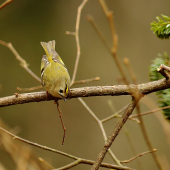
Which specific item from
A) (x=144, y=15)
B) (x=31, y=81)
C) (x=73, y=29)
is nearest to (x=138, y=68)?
(x=144, y=15)

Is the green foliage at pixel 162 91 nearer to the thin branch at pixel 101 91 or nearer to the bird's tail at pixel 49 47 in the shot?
the thin branch at pixel 101 91

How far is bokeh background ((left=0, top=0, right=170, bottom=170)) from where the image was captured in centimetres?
314

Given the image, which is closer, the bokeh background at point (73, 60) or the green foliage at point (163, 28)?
the green foliage at point (163, 28)

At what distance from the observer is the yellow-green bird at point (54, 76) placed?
1.46m

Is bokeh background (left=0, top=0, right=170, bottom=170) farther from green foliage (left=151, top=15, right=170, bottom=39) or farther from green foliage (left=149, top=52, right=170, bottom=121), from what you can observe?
green foliage (left=151, top=15, right=170, bottom=39)

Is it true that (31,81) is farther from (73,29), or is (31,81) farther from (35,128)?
(73,29)

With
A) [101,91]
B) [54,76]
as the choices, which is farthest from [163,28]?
[54,76]

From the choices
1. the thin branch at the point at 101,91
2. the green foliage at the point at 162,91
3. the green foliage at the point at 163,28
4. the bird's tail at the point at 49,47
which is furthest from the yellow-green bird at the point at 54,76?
the green foliage at the point at 163,28

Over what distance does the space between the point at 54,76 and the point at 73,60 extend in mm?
1827

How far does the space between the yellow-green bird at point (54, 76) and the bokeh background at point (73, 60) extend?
1.36m

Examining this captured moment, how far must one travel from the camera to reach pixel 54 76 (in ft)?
5.53

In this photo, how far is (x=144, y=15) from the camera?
3.19 m

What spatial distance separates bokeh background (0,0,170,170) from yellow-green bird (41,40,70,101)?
1.36 m

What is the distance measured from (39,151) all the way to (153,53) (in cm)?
226
